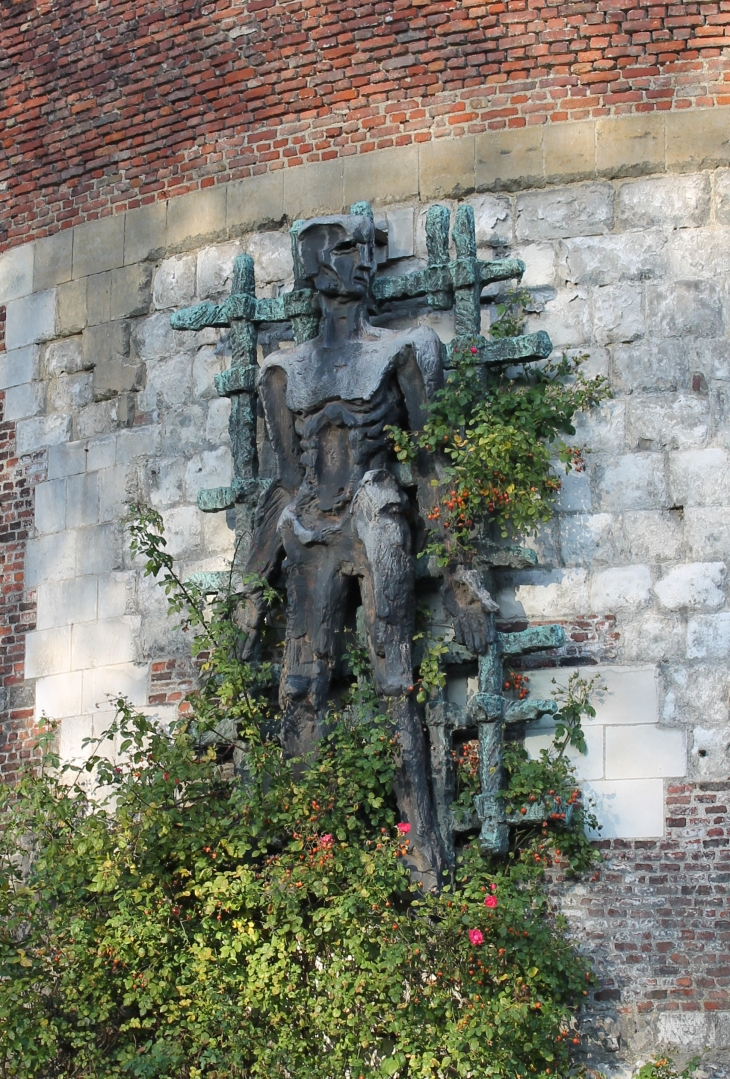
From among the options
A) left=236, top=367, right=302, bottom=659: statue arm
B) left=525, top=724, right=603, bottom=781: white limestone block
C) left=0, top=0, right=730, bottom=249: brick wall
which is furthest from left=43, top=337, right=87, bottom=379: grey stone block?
left=525, top=724, right=603, bottom=781: white limestone block

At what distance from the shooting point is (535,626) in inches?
311

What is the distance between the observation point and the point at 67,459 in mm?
9422

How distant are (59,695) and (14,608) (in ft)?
1.95

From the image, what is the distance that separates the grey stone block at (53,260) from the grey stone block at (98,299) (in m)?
0.21

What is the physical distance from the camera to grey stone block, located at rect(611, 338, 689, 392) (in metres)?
8.05

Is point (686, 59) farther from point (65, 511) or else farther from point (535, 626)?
point (65, 511)

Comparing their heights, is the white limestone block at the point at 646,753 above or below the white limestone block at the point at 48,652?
below

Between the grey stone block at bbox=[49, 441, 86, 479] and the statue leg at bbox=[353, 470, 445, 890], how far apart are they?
78.9 inches

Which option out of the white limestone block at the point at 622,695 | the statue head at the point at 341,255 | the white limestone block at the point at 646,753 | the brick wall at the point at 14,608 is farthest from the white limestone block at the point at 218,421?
the white limestone block at the point at 646,753

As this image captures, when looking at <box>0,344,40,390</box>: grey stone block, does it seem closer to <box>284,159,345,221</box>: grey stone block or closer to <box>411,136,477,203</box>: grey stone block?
<box>284,159,345,221</box>: grey stone block

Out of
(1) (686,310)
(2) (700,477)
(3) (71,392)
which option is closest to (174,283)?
(3) (71,392)

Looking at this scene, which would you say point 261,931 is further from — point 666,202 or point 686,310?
point 666,202

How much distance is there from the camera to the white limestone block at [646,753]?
770 centimetres

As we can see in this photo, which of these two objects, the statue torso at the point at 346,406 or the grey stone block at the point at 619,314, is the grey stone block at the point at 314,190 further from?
the grey stone block at the point at 619,314
